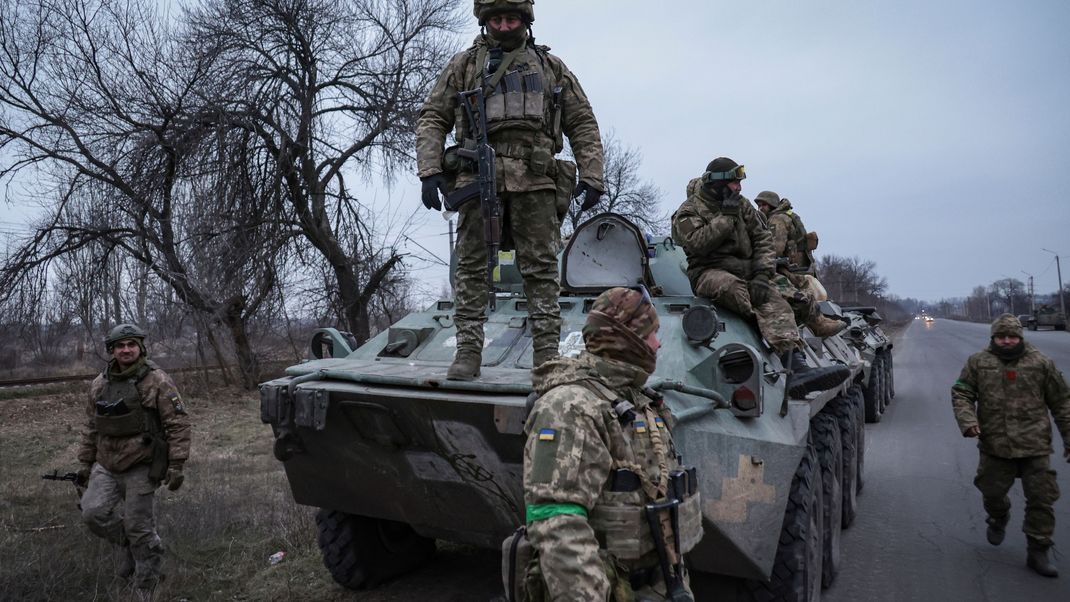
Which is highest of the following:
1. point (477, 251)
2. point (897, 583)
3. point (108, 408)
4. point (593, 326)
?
point (477, 251)

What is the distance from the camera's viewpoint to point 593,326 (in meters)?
2.59

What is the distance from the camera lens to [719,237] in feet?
16.6

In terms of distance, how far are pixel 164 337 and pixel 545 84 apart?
11422 millimetres

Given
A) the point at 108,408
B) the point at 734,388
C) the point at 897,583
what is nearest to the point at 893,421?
the point at 897,583

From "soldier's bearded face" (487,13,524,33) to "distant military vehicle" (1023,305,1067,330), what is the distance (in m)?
43.7

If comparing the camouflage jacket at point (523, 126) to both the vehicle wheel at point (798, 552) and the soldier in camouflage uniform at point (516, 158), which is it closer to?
the soldier in camouflage uniform at point (516, 158)

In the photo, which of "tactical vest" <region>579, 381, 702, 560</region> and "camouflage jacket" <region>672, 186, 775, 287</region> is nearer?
"tactical vest" <region>579, 381, 702, 560</region>

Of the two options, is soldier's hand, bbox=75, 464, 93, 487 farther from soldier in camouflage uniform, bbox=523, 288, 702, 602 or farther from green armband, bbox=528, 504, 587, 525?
green armband, bbox=528, 504, 587, 525

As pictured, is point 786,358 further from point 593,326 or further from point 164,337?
point 164,337

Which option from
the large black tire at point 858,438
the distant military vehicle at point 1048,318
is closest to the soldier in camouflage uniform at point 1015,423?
the large black tire at point 858,438

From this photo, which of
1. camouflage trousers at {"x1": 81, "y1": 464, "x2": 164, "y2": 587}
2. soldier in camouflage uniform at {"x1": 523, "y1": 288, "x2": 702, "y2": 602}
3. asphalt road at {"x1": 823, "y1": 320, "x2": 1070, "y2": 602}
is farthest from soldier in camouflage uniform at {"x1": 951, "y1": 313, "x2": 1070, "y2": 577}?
camouflage trousers at {"x1": 81, "y1": 464, "x2": 164, "y2": 587}

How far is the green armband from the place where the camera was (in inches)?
88.5

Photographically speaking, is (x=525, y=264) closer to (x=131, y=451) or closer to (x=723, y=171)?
(x=723, y=171)

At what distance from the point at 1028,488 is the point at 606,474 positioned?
4.39m
